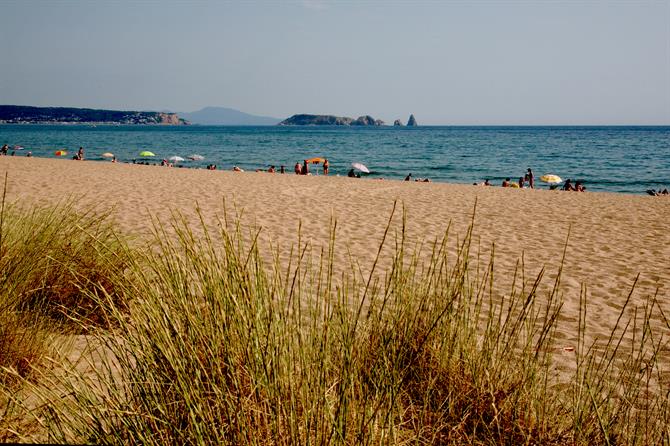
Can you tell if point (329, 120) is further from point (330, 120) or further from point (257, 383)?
point (257, 383)

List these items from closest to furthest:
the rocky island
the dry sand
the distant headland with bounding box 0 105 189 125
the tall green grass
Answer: the tall green grass < the dry sand < the distant headland with bounding box 0 105 189 125 < the rocky island

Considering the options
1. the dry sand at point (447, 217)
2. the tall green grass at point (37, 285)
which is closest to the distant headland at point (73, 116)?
the dry sand at point (447, 217)

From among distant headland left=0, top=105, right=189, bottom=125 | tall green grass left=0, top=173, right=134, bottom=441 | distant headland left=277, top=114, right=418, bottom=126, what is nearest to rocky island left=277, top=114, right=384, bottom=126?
distant headland left=277, top=114, right=418, bottom=126

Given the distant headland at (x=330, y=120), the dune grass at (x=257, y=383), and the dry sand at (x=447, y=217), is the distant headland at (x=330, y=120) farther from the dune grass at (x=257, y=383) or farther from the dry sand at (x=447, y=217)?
the dune grass at (x=257, y=383)

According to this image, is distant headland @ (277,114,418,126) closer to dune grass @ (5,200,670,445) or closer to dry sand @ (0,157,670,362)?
dry sand @ (0,157,670,362)

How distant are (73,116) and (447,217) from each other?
204733 mm

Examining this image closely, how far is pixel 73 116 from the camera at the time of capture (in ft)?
599

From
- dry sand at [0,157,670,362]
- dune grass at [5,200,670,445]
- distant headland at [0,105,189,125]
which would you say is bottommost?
dry sand at [0,157,670,362]

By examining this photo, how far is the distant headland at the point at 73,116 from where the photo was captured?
175 m

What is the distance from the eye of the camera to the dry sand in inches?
264

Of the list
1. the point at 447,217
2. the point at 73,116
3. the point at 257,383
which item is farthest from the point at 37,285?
the point at 73,116

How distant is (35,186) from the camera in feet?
44.7

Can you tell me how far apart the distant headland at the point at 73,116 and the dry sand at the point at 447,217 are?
181794 mm

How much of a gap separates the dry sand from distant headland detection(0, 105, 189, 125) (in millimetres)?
181794
